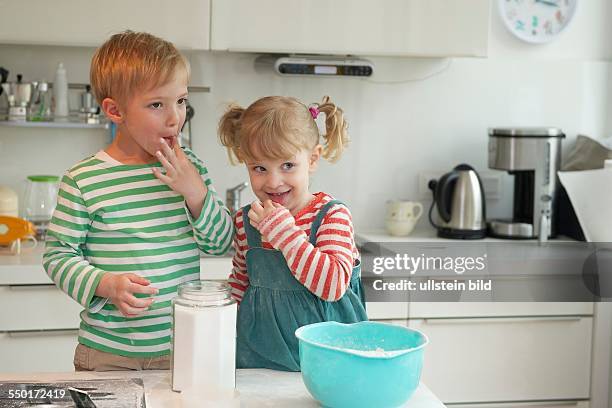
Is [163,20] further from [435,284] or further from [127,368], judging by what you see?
[127,368]

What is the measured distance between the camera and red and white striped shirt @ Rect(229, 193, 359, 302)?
1.39 meters

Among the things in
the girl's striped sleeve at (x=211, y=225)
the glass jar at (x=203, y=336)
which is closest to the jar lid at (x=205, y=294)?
the glass jar at (x=203, y=336)

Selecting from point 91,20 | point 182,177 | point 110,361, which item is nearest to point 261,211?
point 182,177

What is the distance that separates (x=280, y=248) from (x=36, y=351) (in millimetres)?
1467

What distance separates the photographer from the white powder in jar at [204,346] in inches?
50.1

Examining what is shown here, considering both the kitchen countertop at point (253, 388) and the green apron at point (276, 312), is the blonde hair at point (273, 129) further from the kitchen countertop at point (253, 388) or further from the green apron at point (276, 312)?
the kitchen countertop at point (253, 388)

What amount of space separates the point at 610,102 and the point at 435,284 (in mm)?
1118

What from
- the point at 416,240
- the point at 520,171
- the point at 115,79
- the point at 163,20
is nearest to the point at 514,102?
the point at 520,171

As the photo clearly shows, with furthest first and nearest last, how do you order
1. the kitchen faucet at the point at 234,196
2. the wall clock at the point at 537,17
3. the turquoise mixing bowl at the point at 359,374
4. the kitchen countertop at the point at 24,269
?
the wall clock at the point at 537,17 < the kitchen faucet at the point at 234,196 < the kitchen countertop at the point at 24,269 < the turquoise mixing bowl at the point at 359,374

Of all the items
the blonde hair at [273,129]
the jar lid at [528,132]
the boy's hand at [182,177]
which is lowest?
the boy's hand at [182,177]

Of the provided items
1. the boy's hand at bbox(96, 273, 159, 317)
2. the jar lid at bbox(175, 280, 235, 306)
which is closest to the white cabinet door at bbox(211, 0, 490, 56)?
the boy's hand at bbox(96, 273, 159, 317)

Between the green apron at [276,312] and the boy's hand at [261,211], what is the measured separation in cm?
8

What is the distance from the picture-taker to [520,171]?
3.12 meters

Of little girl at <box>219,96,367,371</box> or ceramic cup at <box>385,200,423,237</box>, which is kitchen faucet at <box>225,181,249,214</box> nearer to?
ceramic cup at <box>385,200,423,237</box>
